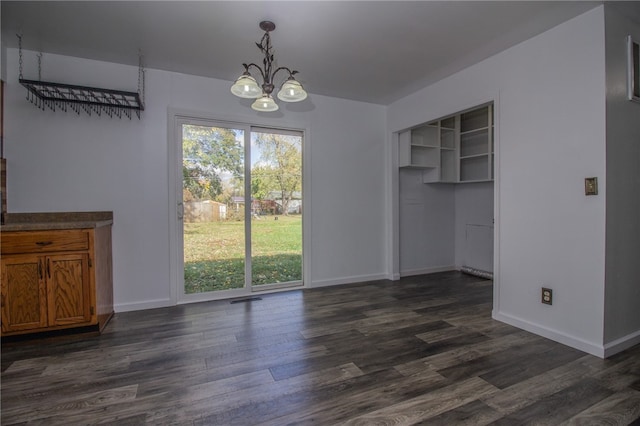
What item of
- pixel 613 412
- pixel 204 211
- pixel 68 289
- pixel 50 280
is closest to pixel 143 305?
pixel 68 289

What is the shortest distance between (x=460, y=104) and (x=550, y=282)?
1.98 metres

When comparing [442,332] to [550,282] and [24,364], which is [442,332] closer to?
[550,282]

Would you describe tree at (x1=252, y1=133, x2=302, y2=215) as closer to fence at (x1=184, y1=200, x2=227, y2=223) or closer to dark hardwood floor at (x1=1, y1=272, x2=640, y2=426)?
fence at (x1=184, y1=200, x2=227, y2=223)

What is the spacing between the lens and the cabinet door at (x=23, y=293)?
2453mm

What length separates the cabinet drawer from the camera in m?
2.45

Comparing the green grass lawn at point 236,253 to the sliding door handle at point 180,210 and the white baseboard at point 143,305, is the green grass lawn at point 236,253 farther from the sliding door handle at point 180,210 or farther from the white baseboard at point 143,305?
the white baseboard at point 143,305

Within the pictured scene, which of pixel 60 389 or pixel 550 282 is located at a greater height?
pixel 550 282

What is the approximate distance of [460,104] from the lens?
3.38 meters

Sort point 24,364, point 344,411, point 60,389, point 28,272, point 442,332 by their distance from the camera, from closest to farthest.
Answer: point 344,411 < point 60,389 < point 24,364 < point 28,272 < point 442,332

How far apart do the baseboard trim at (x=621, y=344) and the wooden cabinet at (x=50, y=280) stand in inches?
160

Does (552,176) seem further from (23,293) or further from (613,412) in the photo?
(23,293)

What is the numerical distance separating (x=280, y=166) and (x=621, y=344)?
3.68 meters

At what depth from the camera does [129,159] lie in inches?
129

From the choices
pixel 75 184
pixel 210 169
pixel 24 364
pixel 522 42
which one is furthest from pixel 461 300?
pixel 75 184
